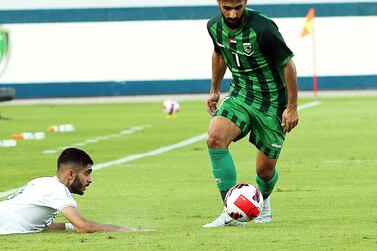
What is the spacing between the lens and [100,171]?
1719cm

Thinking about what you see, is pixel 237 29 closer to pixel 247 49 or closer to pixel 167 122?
pixel 247 49

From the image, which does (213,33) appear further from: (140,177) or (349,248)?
(140,177)

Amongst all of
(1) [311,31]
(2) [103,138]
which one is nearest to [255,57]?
(2) [103,138]

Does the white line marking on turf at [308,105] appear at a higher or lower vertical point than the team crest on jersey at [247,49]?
lower

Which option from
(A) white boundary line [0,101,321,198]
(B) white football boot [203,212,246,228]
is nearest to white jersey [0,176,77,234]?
(B) white football boot [203,212,246,228]

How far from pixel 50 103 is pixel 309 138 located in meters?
17.1

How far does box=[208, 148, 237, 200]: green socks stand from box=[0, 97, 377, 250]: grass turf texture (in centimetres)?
41

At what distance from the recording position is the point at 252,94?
11352 millimetres

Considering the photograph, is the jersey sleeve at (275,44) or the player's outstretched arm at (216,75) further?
the player's outstretched arm at (216,75)

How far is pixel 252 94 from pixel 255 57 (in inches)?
14.2

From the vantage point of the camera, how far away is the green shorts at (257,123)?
36.8 ft

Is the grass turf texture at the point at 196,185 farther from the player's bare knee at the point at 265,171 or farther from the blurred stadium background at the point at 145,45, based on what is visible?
the blurred stadium background at the point at 145,45

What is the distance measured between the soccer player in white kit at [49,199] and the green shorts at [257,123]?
5.14 feet

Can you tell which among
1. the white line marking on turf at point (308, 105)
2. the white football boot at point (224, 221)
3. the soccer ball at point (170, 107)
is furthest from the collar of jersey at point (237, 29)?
the white line marking on turf at point (308, 105)
